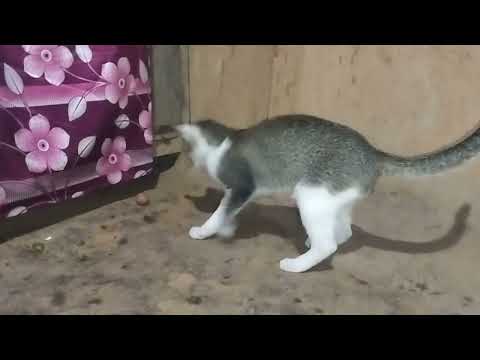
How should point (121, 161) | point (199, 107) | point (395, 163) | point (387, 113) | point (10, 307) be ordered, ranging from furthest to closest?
point (199, 107)
point (387, 113)
point (121, 161)
point (395, 163)
point (10, 307)

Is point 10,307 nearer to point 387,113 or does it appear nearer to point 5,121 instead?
point 5,121

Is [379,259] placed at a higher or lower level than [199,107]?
lower

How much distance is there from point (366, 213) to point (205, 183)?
2.59ft

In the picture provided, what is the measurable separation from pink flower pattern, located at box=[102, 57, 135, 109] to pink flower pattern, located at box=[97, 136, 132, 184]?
0.53 ft

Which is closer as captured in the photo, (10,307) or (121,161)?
(10,307)

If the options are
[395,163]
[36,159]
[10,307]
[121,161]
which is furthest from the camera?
[121,161]

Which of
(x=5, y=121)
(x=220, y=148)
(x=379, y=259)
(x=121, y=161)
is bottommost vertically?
(x=379, y=259)

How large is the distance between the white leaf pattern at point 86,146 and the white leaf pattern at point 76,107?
0.11 m

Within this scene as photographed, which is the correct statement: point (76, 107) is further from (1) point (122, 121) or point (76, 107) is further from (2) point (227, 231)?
(2) point (227, 231)


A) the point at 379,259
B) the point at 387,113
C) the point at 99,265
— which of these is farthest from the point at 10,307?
the point at 387,113

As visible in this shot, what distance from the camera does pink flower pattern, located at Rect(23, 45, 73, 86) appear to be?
62.9 inches

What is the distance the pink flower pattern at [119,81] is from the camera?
184 centimetres

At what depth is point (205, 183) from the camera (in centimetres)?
233

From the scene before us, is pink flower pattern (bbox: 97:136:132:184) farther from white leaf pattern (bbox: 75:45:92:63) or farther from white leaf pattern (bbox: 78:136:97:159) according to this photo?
white leaf pattern (bbox: 75:45:92:63)
